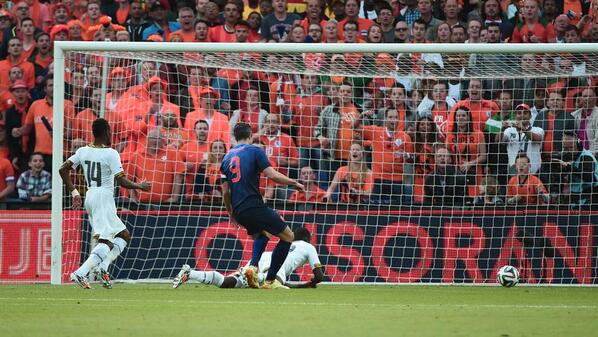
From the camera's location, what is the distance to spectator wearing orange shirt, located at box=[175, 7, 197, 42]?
19906mm

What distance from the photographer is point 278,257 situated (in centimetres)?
1470

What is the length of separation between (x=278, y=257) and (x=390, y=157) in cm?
340

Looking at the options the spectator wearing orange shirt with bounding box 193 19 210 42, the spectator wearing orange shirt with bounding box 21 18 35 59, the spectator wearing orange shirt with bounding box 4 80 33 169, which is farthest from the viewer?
the spectator wearing orange shirt with bounding box 21 18 35 59

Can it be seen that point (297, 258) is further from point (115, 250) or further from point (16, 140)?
point (16, 140)

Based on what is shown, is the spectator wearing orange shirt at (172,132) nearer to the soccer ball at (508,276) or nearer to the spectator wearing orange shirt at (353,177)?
the spectator wearing orange shirt at (353,177)

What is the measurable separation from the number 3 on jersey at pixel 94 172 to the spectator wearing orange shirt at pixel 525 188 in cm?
588

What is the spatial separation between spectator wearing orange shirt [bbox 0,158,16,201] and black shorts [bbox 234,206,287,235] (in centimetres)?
513

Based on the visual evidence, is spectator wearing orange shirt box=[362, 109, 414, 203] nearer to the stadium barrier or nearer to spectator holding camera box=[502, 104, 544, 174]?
the stadium barrier

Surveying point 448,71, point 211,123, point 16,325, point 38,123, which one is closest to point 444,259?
point 448,71

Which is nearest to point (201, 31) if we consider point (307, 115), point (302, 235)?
point (307, 115)

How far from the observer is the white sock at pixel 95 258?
46.7 ft

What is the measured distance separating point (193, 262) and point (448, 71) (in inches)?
180

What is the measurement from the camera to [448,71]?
17.4 meters

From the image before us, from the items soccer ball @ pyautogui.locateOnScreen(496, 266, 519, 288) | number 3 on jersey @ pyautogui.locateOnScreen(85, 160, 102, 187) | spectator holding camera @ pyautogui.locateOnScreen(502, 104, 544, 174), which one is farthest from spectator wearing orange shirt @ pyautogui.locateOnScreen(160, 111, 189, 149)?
soccer ball @ pyautogui.locateOnScreen(496, 266, 519, 288)
